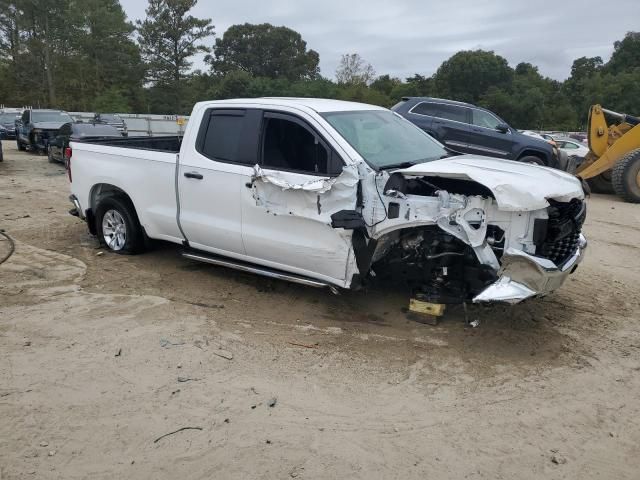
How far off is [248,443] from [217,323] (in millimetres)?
1783

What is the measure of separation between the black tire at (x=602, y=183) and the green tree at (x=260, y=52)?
166 ft

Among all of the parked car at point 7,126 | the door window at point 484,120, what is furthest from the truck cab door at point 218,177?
the parked car at point 7,126

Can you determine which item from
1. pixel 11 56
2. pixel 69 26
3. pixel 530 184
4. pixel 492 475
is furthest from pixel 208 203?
pixel 11 56

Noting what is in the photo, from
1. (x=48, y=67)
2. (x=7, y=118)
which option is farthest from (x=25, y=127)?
(x=48, y=67)

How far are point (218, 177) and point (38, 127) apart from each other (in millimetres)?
17834

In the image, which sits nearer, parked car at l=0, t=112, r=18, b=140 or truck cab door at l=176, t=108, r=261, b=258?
truck cab door at l=176, t=108, r=261, b=258

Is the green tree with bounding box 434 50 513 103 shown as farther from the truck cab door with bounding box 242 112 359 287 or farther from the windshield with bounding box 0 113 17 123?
the truck cab door with bounding box 242 112 359 287

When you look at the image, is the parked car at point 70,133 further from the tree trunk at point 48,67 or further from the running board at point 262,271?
the tree trunk at point 48,67

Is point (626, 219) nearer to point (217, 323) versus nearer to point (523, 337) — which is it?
point (523, 337)

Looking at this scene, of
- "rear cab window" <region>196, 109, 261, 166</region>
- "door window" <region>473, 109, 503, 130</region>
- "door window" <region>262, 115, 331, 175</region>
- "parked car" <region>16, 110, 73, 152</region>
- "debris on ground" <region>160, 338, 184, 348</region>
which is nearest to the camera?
"debris on ground" <region>160, 338, 184, 348</region>

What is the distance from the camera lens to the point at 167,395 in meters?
3.66

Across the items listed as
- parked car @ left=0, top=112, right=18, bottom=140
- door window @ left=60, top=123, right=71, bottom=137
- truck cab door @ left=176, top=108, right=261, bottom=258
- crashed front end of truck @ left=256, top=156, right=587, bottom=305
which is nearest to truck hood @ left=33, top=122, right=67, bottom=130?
door window @ left=60, top=123, right=71, bottom=137

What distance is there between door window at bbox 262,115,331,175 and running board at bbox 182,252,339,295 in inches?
37.8

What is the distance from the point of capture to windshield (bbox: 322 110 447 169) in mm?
4793
